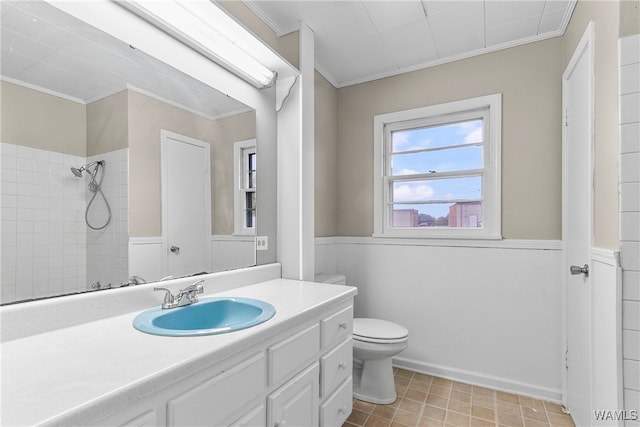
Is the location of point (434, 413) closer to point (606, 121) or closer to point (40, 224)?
point (606, 121)

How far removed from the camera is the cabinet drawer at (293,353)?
3.67ft

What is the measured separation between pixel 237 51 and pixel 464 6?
4.59 ft

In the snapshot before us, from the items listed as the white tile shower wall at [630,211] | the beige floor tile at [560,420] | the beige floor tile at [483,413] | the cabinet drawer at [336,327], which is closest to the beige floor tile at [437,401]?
the beige floor tile at [483,413]

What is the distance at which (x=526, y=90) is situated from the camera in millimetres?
2166

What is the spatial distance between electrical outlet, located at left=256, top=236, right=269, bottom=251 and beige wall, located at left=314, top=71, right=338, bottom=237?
609 millimetres

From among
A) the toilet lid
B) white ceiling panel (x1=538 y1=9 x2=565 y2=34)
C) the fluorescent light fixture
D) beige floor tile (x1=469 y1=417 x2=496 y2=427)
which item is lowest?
beige floor tile (x1=469 y1=417 x2=496 y2=427)

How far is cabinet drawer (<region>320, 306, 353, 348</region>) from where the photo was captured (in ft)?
4.75

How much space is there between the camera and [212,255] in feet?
5.45

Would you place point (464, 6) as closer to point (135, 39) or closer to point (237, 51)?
point (237, 51)

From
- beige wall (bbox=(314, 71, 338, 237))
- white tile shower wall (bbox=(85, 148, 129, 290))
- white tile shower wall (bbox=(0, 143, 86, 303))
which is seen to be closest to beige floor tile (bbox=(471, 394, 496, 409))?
beige wall (bbox=(314, 71, 338, 237))

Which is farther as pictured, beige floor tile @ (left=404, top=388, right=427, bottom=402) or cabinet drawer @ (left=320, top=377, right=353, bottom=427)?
beige floor tile @ (left=404, top=388, right=427, bottom=402)

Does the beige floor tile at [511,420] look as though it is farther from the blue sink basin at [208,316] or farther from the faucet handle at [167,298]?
the faucet handle at [167,298]

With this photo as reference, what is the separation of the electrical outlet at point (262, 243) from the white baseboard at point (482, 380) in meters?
1.47

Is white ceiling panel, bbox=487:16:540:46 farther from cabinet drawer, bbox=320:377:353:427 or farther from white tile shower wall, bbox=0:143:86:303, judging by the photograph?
white tile shower wall, bbox=0:143:86:303
